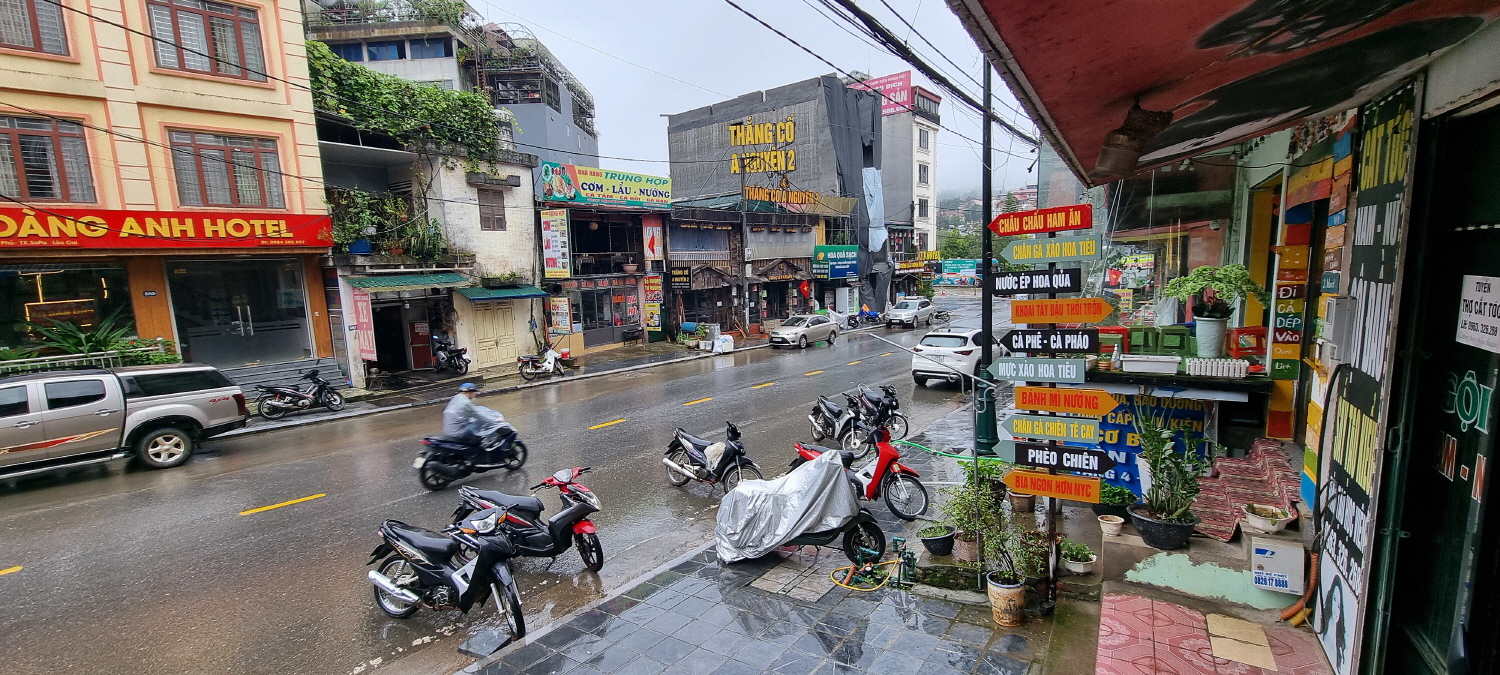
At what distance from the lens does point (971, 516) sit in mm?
5688

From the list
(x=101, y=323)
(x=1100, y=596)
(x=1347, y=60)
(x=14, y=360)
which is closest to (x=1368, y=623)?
(x=1100, y=596)

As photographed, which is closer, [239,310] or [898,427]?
[898,427]

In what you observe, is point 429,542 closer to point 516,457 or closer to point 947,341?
point 516,457

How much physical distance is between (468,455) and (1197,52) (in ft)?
30.3

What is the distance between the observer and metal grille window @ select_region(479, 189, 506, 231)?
19.4 metres

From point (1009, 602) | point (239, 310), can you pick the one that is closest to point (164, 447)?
point (239, 310)

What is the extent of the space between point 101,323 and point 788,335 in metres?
19.4

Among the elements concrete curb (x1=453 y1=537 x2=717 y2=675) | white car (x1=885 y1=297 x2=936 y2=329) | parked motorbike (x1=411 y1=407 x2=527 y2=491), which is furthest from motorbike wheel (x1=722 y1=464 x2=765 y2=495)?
white car (x1=885 y1=297 x2=936 y2=329)

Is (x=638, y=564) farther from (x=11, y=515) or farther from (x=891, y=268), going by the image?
(x=891, y=268)

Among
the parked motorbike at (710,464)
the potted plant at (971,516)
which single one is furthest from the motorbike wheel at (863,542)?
the parked motorbike at (710,464)

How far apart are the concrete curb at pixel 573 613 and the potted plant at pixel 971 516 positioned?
2.66 metres

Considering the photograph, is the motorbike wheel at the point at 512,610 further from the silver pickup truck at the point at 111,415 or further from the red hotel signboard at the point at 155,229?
the red hotel signboard at the point at 155,229

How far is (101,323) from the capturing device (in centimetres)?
1362

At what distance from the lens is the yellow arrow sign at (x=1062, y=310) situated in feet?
14.9
